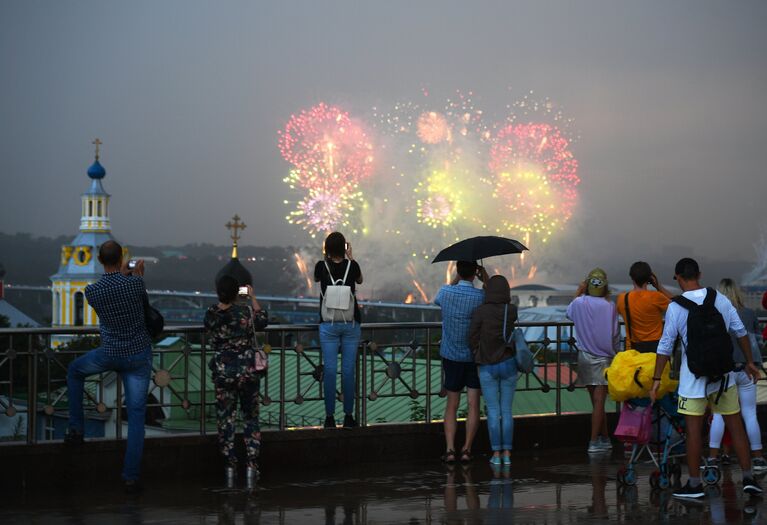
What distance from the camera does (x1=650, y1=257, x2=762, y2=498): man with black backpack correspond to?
26.1 ft

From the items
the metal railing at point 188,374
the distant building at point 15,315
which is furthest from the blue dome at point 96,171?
the metal railing at point 188,374

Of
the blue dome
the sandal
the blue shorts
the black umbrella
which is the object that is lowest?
the sandal

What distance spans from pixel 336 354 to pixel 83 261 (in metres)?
135

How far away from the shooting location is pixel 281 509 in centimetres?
800

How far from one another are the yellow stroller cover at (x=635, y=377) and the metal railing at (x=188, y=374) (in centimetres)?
195

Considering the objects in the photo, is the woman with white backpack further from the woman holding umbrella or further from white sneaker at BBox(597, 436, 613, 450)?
white sneaker at BBox(597, 436, 613, 450)

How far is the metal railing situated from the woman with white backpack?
0.63 feet

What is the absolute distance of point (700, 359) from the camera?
26.0 feet

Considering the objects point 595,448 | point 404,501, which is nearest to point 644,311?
point 595,448

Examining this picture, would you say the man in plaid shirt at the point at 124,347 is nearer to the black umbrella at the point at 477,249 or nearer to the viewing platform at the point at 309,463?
the viewing platform at the point at 309,463

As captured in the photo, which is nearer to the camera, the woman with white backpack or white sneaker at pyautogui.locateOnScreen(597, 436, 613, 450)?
the woman with white backpack

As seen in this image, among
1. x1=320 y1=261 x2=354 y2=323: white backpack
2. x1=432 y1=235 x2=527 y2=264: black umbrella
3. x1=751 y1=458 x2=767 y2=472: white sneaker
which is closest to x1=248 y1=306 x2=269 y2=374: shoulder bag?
x1=320 y1=261 x2=354 y2=323: white backpack


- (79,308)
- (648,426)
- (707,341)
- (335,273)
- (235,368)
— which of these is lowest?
(79,308)

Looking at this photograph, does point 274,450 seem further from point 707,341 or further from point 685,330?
point 707,341
